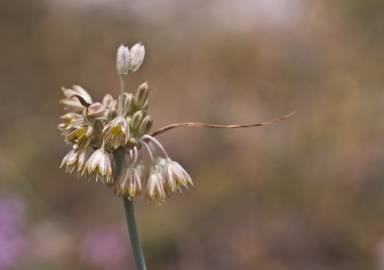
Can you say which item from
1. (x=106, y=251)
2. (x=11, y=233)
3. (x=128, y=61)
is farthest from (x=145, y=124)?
(x=106, y=251)

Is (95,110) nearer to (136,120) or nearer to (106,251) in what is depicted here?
(136,120)

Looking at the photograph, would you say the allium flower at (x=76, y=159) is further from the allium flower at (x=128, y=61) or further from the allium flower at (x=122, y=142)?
the allium flower at (x=128, y=61)

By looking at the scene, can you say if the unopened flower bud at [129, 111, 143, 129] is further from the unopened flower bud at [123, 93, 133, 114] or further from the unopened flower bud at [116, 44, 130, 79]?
the unopened flower bud at [116, 44, 130, 79]

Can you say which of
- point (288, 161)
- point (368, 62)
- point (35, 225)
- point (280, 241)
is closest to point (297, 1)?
point (368, 62)

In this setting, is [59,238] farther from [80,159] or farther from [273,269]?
[80,159]

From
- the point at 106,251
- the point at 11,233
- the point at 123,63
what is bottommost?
the point at 106,251

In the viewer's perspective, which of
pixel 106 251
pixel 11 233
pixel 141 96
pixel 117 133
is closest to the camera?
pixel 117 133

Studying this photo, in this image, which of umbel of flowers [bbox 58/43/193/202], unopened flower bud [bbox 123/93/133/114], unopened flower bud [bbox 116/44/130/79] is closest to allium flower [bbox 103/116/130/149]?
umbel of flowers [bbox 58/43/193/202]

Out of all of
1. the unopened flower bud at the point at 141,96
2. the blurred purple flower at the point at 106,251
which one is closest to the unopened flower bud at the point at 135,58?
the unopened flower bud at the point at 141,96

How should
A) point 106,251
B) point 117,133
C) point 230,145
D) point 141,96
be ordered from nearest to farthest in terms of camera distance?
1. point 117,133
2. point 141,96
3. point 106,251
4. point 230,145
